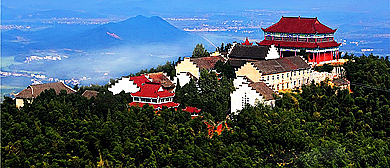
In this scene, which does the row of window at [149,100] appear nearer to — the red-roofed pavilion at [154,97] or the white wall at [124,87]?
the red-roofed pavilion at [154,97]

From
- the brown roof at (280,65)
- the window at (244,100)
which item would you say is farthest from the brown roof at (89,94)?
the brown roof at (280,65)

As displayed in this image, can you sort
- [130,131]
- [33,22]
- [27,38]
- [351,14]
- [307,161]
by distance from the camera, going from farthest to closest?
[351,14] → [33,22] → [27,38] → [130,131] → [307,161]

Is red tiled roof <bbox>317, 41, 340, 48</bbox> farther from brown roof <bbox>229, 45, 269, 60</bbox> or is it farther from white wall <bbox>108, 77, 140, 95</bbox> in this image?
white wall <bbox>108, 77, 140, 95</bbox>

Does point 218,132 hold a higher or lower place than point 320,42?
lower

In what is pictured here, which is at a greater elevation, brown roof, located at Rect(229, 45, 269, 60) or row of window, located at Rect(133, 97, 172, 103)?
brown roof, located at Rect(229, 45, 269, 60)

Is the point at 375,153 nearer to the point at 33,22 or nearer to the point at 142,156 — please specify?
the point at 142,156

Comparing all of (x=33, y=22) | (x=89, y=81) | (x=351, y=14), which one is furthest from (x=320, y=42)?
(x=351, y=14)

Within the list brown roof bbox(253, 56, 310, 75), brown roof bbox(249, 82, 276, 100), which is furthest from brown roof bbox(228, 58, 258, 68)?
brown roof bbox(249, 82, 276, 100)
